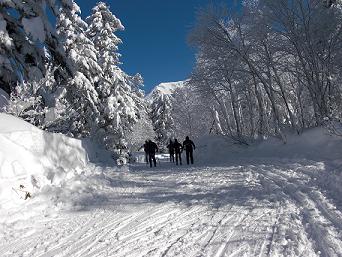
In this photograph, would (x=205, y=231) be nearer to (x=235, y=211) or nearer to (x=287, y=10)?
(x=235, y=211)

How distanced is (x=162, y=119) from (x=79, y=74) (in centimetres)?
3167

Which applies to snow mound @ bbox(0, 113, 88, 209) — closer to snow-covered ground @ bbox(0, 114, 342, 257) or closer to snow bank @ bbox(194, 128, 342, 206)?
snow-covered ground @ bbox(0, 114, 342, 257)

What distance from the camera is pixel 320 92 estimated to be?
18688 millimetres

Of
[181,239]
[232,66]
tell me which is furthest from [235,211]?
[232,66]

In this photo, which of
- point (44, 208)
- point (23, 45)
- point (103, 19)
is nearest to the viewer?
point (44, 208)

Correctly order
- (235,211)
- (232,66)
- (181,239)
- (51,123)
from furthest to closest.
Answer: (232,66) → (51,123) → (235,211) → (181,239)

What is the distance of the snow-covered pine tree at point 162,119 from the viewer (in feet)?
166

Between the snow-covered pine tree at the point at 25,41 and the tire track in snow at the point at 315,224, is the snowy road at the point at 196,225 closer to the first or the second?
the tire track in snow at the point at 315,224

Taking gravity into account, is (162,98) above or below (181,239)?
above

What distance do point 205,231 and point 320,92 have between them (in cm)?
1464

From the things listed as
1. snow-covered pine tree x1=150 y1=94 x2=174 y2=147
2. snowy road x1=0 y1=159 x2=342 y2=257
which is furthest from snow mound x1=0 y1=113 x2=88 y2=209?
snow-covered pine tree x1=150 y1=94 x2=174 y2=147

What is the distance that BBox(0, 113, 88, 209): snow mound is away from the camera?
863 cm

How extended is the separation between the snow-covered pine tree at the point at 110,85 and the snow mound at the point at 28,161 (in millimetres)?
10059

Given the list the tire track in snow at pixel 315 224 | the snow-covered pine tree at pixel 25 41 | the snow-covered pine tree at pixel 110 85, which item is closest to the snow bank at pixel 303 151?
the tire track in snow at pixel 315 224
